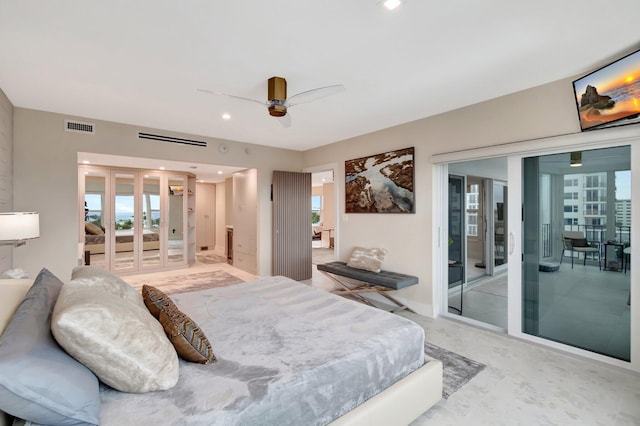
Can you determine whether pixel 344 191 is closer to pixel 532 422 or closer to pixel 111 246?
pixel 532 422

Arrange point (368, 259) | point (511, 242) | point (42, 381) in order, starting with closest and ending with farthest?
point (42, 381) → point (511, 242) → point (368, 259)

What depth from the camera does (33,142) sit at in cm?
375

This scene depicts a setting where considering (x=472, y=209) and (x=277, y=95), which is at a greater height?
(x=277, y=95)

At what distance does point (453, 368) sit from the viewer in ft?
→ 8.57

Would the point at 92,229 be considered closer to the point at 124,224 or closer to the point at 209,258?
the point at 124,224

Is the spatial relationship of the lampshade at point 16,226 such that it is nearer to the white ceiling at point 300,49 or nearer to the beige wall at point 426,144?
the white ceiling at point 300,49

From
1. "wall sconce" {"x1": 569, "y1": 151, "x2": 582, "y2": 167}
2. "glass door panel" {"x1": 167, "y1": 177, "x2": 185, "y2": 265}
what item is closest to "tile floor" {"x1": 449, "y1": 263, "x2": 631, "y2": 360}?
"wall sconce" {"x1": 569, "y1": 151, "x2": 582, "y2": 167}

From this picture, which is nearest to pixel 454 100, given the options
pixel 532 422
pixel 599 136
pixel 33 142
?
pixel 599 136

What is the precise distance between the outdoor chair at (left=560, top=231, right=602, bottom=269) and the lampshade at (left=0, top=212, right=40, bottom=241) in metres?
4.94

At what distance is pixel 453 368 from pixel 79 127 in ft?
17.2

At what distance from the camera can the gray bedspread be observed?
4.12ft

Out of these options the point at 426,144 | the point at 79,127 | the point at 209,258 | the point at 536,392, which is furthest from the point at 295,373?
the point at 209,258

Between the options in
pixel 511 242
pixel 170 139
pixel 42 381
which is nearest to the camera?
pixel 42 381

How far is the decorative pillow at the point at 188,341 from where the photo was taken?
61.8 inches
